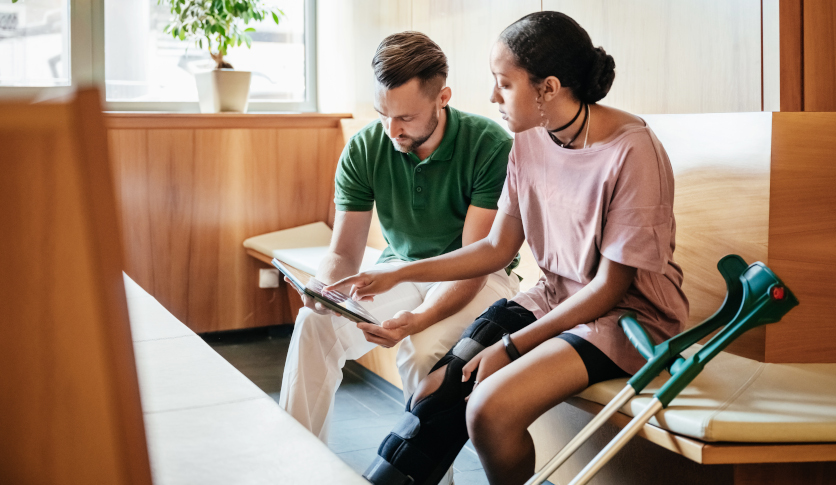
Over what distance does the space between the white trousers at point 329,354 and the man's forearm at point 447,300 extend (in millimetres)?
21

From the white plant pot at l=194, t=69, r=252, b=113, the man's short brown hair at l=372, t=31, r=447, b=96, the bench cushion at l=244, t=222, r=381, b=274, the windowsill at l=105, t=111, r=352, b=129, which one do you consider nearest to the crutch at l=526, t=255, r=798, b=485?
the man's short brown hair at l=372, t=31, r=447, b=96

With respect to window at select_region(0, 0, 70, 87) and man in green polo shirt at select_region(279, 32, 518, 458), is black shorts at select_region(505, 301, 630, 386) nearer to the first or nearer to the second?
man in green polo shirt at select_region(279, 32, 518, 458)

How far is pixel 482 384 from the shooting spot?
1.53 metres

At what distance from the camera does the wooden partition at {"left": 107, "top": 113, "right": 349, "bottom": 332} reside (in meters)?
3.64

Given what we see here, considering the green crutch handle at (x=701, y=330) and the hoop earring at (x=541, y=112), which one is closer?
the green crutch handle at (x=701, y=330)

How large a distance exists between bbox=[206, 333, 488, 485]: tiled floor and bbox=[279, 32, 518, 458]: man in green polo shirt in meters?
0.34

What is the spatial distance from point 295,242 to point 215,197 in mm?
441

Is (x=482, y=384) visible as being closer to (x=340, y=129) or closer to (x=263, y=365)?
(x=263, y=365)

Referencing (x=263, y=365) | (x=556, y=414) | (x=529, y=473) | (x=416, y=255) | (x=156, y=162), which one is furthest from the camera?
(x=156, y=162)

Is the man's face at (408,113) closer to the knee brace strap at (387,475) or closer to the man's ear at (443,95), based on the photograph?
the man's ear at (443,95)

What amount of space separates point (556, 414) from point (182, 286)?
228 cm

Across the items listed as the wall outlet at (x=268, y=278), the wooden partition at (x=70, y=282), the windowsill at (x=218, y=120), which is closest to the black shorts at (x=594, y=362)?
the wooden partition at (x=70, y=282)

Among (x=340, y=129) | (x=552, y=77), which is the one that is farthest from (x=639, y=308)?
(x=340, y=129)

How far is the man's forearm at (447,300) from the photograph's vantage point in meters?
1.92
